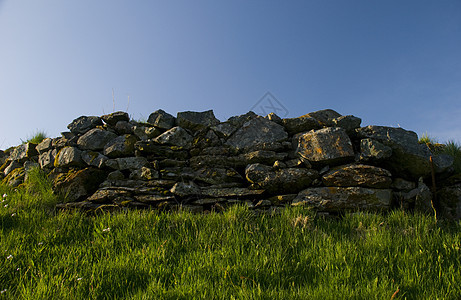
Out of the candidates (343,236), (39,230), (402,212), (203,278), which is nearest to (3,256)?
(39,230)

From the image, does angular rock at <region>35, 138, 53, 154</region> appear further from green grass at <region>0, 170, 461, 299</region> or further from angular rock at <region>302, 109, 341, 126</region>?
angular rock at <region>302, 109, 341, 126</region>

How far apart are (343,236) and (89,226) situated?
4116mm

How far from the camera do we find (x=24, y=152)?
7.84 m

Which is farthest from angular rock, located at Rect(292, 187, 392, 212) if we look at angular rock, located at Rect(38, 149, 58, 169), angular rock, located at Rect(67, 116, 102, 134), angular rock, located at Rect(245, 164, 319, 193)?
angular rock, located at Rect(38, 149, 58, 169)

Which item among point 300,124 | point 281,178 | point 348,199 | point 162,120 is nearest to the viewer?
point 348,199

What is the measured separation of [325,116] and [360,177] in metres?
2.09

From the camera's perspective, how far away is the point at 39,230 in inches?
185

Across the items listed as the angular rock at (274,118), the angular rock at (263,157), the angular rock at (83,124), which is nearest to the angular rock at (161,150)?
the angular rock at (263,157)

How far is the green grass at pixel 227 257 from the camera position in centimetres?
294

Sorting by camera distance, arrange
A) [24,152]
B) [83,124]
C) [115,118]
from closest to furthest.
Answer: [115,118], [83,124], [24,152]

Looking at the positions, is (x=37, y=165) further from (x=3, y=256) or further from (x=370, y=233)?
(x=370, y=233)

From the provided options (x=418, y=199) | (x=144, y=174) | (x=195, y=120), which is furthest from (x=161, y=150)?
(x=418, y=199)

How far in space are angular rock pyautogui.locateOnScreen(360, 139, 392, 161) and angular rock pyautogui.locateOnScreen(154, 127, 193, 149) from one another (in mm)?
3711

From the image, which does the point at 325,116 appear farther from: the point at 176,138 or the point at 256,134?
the point at 176,138
